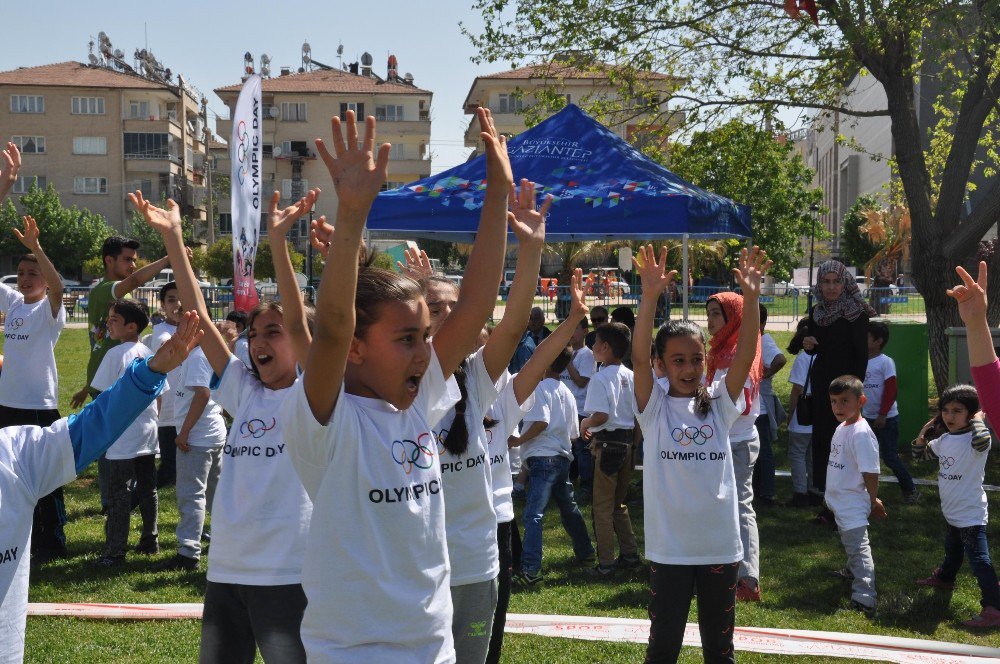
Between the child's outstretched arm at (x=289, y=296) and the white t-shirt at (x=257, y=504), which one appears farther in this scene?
the white t-shirt at (x=257, y=504)

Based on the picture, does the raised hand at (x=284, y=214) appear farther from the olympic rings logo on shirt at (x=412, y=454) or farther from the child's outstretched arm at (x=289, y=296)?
the olympic rings logo on shirt at (x=412, y=454)

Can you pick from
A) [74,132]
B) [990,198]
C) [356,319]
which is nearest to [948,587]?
[356,319]

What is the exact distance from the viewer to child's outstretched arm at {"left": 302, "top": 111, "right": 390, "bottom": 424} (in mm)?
2189

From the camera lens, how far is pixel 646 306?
417 centimetres

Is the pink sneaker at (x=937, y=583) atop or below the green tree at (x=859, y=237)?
below

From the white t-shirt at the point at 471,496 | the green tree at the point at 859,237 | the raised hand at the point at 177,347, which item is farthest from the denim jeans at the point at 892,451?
the green tree at the point at 859,237

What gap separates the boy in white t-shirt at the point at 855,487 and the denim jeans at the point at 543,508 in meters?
1.81

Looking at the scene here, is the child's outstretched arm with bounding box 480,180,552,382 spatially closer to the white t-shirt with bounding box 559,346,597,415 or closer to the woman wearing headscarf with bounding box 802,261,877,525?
the woman wearing headscarf with bounding box 802,261,877,525

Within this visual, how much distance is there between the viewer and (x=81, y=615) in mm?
6035

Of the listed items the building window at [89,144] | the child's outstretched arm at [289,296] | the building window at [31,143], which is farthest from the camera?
the building window at [89,144]

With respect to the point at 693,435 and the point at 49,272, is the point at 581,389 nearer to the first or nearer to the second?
the point at 49,272

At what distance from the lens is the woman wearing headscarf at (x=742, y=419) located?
18.5 feet

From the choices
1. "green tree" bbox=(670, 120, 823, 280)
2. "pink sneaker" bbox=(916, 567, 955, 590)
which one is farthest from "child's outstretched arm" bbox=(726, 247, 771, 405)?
"green tree" bbox=(670, 120, 823, 280)

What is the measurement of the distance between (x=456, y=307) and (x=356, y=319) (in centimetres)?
46
